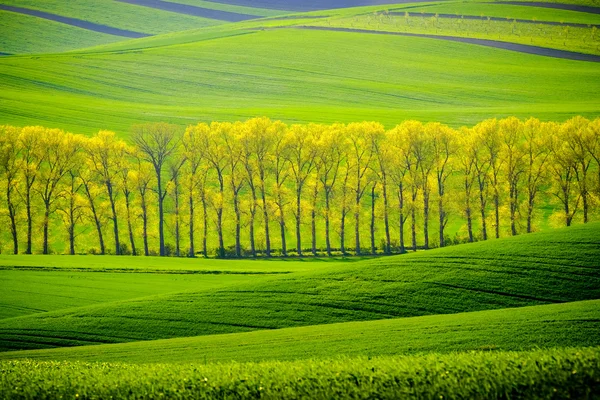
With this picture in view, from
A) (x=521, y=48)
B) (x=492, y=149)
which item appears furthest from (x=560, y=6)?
(x=492, y=149)

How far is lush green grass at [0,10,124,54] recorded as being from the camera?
132 meters

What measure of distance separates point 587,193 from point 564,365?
47397 mm

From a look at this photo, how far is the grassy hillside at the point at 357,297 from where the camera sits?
Answer: 26.4 meters

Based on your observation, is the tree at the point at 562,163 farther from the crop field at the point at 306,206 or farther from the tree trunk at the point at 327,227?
the tree trunk at the point at 327,227

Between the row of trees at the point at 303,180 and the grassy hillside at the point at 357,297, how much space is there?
26.1 metres

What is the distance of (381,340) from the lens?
21.2m

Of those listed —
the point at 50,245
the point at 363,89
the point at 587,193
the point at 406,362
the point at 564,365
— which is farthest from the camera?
the point at 363,89

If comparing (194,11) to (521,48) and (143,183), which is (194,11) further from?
(143,183)

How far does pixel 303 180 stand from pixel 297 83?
166ft

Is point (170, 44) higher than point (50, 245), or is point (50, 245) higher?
point (170, 44)

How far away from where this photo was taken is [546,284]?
2762 centimetres

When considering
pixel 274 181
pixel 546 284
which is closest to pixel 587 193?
pixel 274 181

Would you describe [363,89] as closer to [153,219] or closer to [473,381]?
[153,219]

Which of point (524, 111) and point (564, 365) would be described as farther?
point (524, 111)
